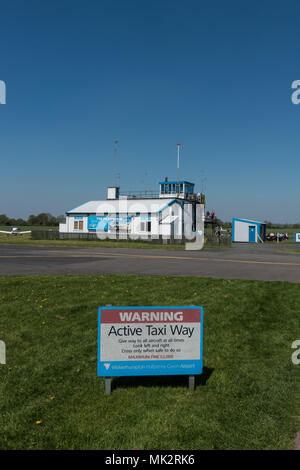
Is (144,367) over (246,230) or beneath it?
beneath

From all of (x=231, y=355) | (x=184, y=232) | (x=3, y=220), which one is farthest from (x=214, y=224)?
(x=3, y=220)

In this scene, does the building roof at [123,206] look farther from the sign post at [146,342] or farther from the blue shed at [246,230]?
the sign post at [146,342]

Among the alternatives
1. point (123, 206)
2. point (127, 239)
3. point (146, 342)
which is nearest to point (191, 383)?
point (146, 342)

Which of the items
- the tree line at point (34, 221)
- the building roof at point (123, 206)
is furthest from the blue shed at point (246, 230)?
the tree line at point (34, 221)

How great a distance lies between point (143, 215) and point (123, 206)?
203 inches

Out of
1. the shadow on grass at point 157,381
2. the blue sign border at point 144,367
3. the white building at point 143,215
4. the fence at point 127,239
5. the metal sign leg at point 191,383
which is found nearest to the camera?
the blue sign border at point 144,367

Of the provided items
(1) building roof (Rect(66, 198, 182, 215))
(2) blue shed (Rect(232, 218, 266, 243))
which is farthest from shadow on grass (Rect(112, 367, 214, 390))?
(2) blue shed (Rect(232, 218, 266, 243))

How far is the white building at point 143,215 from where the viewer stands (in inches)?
1777

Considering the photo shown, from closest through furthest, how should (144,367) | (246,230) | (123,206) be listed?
(144,367) < (246,230) < (123,206)

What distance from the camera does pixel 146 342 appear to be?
479 centimetres

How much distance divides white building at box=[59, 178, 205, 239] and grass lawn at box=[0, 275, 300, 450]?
3437 centimetres

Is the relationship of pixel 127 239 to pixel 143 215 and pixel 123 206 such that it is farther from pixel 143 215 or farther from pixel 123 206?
pixel 123 206

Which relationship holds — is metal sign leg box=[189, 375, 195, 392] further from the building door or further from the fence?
the building door
